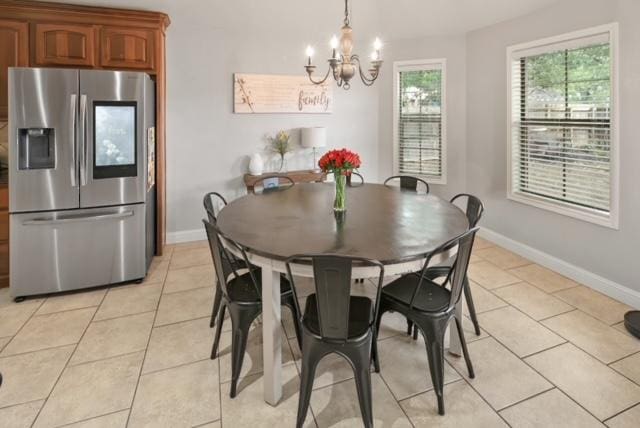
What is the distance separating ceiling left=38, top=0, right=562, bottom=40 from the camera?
3852 mm

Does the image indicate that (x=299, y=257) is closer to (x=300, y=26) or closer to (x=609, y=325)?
(x=609, y=325)

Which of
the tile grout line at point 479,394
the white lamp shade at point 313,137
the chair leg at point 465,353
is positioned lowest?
the tile grout line at point 479,394

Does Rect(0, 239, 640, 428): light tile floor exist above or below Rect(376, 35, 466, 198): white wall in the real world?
below

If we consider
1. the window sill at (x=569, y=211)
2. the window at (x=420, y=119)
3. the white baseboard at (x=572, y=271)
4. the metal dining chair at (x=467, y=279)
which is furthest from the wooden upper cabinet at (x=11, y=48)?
the white baseboard at (x=572, y=271)

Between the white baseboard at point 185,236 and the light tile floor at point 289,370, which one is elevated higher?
the white baseboard at point 185,236

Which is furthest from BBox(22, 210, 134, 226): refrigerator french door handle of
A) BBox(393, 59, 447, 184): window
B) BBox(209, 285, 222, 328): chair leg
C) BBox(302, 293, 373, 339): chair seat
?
BBox(393, 59, 447, 184): window

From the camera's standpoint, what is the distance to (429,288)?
2.17 meters

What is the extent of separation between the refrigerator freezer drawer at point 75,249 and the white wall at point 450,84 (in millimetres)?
3616

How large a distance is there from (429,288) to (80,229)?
2.86m

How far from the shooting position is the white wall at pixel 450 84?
475 cm

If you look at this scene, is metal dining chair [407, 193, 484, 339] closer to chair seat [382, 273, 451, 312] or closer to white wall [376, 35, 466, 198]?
chair seat [382, 273, 451, 312]

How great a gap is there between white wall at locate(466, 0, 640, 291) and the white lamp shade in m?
1.84

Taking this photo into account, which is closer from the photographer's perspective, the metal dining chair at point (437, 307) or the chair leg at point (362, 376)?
the chair leg at point (362, 376)

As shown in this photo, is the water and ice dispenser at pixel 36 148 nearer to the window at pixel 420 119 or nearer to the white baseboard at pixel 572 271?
the window at pixel 420 119
